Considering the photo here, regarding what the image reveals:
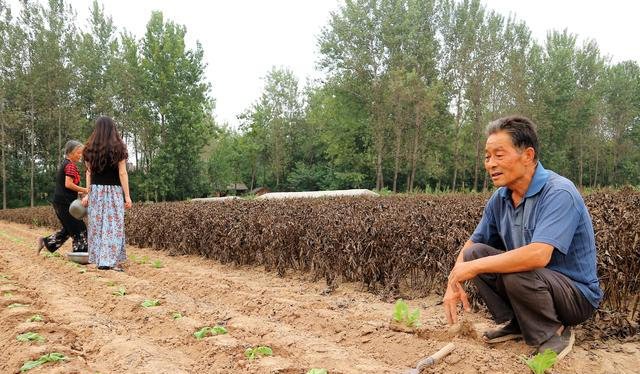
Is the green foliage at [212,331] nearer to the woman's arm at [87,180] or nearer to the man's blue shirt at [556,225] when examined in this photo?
the man's blue shirt at [556,225]

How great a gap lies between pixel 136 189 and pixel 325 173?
1542cm

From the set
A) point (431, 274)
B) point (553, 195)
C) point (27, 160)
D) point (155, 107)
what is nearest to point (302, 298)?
point (431, 274)

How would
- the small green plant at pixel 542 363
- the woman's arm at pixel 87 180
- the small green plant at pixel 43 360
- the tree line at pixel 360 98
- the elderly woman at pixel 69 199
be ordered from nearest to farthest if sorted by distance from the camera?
the small green plant at pixel 542 363, the small green plant at pixel 43 360, the woman's arm at pixel 87 180, the elderly woman at pixel 69 199, the tree line at pixel 360 98

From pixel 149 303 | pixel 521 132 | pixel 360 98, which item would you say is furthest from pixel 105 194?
pixel 360 98

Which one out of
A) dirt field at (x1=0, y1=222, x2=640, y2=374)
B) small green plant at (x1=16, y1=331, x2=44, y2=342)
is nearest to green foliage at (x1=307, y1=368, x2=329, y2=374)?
dirt field at (x1=0, y1=222, x2=640, y2=374)

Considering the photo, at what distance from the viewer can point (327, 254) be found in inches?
224

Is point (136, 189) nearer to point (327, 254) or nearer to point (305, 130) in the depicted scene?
point (305, 130)

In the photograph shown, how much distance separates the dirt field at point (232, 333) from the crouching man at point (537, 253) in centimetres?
26

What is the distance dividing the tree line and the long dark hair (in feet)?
74.8

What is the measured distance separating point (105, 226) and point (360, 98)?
27810mm

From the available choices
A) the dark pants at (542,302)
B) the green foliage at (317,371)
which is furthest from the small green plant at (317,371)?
the dark pants at (542,302)

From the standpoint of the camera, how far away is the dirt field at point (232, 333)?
273 centimetres

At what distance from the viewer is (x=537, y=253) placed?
2.48 meters

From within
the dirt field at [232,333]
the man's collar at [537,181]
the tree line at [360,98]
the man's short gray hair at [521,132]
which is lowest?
the dirt field at [232,333]
